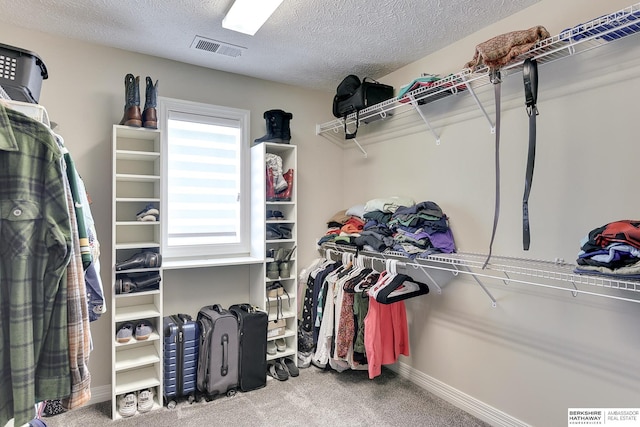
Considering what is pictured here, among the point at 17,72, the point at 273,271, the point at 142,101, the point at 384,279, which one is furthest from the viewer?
the point at 273,271

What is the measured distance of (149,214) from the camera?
2443 millimetres

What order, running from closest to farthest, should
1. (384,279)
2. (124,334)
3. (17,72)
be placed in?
(17,72) → (124,334) → (384,279)

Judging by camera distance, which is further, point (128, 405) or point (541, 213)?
point (128, 405)

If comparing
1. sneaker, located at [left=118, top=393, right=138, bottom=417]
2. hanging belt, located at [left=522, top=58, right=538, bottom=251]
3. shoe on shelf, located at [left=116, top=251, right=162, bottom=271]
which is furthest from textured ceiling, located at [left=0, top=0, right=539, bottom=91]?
sneaker, located at [left=118, top=393, right=138, bottom=417]

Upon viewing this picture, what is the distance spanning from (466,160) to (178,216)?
2.19 metres

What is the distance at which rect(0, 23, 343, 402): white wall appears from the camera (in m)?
2.45

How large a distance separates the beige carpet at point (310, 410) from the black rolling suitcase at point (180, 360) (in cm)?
10

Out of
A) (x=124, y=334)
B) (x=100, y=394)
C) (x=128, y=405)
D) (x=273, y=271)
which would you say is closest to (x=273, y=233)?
(x=273, y=271)

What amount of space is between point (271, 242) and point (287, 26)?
1634 millimetres

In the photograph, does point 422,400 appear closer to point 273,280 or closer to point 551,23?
point 273,280

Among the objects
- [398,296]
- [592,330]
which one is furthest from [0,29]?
[592,330]

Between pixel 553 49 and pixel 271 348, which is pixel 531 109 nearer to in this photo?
pixel 553 49

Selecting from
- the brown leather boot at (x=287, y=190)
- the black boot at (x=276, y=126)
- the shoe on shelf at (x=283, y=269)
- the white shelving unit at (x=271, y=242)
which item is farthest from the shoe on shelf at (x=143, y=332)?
the black boot at (x=276, y=126)

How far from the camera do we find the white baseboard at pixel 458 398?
7.15 feet
